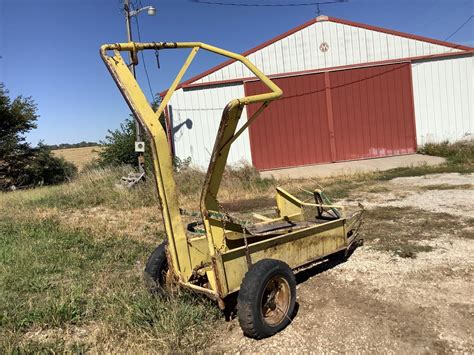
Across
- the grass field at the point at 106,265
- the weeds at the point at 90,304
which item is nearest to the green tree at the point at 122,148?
the grass field at the point at 106,265

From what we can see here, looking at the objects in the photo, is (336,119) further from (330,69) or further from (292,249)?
(292,249)

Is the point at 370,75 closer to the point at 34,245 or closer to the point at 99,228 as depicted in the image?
the point at 99,228

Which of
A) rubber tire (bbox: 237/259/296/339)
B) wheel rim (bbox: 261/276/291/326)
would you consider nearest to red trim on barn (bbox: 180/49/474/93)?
wheel rim (bbox: 261/276/291/326)

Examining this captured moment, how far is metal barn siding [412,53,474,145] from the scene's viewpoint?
1455cm

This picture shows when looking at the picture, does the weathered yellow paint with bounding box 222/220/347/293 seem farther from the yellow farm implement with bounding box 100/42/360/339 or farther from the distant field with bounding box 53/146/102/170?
the distant field with bounding box 53/146/102/170

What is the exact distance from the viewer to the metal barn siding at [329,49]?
14.7m

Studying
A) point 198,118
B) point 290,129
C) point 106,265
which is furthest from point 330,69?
point 106,265

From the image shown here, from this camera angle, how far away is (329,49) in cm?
1491

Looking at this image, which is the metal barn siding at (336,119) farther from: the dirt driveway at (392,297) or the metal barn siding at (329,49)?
the dirt driveway at (392,297)

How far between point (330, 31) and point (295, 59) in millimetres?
1551

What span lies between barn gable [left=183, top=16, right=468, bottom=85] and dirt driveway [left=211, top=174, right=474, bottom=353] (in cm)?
968

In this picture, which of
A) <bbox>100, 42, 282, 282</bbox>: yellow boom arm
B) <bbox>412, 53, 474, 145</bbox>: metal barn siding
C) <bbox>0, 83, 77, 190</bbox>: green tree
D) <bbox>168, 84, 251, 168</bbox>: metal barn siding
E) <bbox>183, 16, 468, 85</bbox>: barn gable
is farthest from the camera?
Result: <bbox>0, 83, 77, 190</bbox>: green tree

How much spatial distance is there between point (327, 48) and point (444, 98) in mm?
4502

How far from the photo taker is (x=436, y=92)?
581 inches
